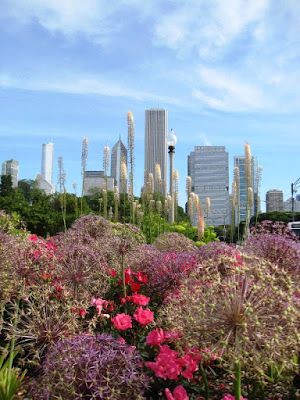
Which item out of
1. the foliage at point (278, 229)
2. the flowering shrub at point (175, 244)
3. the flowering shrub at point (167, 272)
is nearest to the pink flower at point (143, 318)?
the flowering shrub at point (167, 272)

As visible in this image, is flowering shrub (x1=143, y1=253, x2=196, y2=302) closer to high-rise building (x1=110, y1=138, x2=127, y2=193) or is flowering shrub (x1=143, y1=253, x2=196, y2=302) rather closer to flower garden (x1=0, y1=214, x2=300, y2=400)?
flower garden (x1=0, y1=214, x2=300, y2=400)

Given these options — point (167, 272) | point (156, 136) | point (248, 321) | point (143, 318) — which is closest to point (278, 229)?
point (167, 272)

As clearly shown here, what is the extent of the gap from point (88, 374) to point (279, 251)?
1943 mm

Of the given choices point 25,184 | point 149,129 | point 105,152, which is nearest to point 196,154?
point 25,184

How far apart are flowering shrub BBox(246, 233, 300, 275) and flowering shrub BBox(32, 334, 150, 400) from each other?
1.41 meters

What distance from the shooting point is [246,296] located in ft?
7.13

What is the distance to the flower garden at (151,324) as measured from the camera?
2.11 meters

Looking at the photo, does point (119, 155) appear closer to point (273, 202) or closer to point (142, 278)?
point (142, 278)

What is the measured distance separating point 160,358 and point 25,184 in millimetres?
119849

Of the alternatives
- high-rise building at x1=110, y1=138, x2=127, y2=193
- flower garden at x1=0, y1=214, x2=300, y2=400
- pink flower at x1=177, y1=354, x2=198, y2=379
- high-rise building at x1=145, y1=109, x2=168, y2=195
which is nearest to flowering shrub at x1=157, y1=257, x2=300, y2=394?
flower garden at x1=0, y1=214, x2=300, y2=400

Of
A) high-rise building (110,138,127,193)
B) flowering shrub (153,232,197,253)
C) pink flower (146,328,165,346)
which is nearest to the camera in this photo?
pink flower (146,328,165,346)

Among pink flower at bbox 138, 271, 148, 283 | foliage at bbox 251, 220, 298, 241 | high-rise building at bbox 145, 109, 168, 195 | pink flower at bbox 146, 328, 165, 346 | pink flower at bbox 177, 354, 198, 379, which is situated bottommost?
pink flower at bbox 177, 354, 198, 379

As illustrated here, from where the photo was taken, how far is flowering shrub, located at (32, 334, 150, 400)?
7.34 feet

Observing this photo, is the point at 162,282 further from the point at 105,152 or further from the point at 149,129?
the point at 149,129
